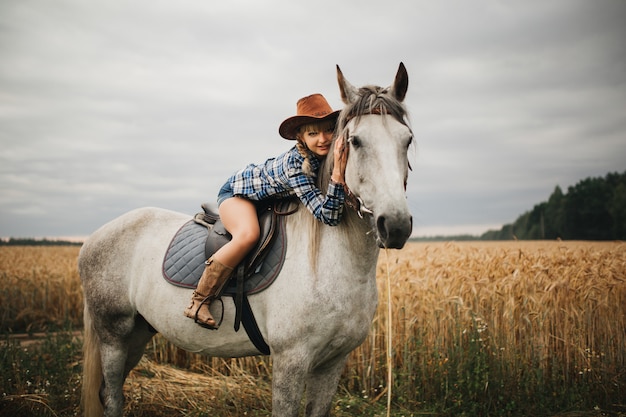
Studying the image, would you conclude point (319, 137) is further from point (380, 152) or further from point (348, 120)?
point (380, 152)

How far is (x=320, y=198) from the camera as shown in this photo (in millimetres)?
2736

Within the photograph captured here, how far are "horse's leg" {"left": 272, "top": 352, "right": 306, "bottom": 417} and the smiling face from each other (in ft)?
4.85

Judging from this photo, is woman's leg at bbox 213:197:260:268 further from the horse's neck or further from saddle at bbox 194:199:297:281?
the horse's neck

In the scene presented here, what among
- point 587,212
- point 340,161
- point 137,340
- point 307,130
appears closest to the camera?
point 340,161

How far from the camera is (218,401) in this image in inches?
194

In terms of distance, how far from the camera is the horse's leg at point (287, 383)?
8.65 ft

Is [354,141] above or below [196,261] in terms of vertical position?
above

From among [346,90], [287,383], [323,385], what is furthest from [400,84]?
[323,385]

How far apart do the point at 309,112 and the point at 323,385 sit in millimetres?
2137

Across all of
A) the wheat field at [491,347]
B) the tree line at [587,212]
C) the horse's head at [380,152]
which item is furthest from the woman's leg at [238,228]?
the tree line at [587,212]

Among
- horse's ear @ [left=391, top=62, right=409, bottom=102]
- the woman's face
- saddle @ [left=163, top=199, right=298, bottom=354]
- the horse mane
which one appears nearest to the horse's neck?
the horse mane

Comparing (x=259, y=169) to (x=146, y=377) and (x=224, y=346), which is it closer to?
(x=224, y=346)

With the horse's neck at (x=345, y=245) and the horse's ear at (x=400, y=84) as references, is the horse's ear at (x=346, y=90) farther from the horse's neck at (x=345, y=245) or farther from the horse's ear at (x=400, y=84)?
the horse's neck at (x=345, y=245)

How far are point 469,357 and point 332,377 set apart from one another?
306cm
